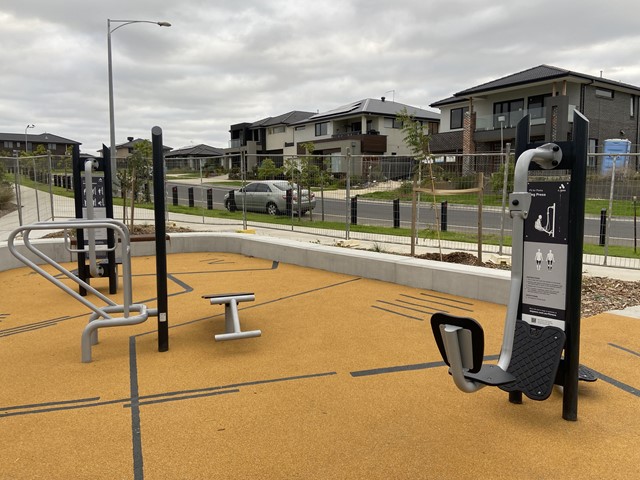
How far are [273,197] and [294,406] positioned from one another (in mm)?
11669

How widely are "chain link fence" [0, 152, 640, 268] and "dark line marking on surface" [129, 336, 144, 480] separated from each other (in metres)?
5.65

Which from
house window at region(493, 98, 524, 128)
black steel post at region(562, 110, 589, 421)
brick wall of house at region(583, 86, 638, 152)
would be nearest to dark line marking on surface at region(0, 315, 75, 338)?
black steel post at region(562, 110, 589, 421)

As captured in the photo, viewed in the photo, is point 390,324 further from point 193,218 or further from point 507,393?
point 193,218

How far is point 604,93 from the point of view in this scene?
32.4 metres

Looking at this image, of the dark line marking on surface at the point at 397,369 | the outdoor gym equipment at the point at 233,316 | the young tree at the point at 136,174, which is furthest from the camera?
the young tree at the point at 136,174

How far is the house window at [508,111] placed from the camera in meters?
32.1

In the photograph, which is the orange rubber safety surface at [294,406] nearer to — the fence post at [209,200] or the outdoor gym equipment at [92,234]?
the outdoor gym equipment at [92,234]

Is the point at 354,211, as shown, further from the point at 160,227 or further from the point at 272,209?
the point at 160,227

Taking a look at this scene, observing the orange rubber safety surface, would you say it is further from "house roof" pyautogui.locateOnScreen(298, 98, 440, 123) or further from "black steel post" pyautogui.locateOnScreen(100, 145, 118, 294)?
"house roof" pyautogui.locateOnScreen(298, 98, 440, 123)

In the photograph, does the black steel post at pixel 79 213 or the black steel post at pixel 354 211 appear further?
the black steel post at pixel 354 211

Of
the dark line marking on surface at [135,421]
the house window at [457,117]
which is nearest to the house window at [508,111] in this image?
the house window at [457,117]

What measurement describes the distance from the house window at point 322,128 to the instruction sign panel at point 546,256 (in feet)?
164

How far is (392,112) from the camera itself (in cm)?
5034

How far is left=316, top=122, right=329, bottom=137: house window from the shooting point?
52125 millimetres
